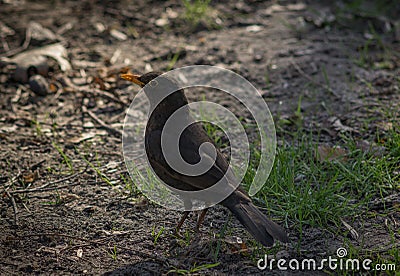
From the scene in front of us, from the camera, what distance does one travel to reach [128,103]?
6.70 m

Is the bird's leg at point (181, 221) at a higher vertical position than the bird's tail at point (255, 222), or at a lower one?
lower

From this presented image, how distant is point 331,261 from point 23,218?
2.48 meters

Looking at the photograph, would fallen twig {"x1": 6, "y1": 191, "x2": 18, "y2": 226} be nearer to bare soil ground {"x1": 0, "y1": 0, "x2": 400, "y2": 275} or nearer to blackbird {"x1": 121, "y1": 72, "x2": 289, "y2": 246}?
bare soil ground {"x1": 0, "y1": 0, "x2": 400, "y2": 275}

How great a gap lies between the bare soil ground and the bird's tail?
0.29m

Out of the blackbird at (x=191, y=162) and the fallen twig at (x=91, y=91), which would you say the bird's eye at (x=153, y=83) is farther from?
the fallen twig at (x=91, y=91)

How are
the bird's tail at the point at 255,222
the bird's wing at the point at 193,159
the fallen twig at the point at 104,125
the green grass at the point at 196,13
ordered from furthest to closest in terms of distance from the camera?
the green grass at the point at 196,13 → the fallen twig at the point at 104,125 → the bird's wing at the point at 193,159 → the bird's tail at the point at 255,222

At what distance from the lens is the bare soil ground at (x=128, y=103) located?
4.21 meters

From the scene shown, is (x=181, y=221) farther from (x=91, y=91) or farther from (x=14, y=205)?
(x=91, y=91)

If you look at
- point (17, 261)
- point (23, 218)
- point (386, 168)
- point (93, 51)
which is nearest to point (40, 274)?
point (17, 261)

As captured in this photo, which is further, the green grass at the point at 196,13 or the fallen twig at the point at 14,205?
the green grass at the point at 196,13

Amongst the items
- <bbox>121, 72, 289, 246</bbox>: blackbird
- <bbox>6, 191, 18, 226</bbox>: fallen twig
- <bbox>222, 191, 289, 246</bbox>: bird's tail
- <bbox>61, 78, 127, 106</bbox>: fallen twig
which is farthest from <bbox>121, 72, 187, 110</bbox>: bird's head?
<bbox>61, 78, 127, 106</bbox>: fallen twig

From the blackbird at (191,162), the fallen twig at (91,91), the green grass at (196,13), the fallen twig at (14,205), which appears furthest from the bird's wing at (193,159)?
the green grass at (196,13)

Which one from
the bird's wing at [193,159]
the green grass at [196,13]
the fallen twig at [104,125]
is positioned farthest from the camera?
the green grass at [196,13]

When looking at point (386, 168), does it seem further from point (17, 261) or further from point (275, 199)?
point (17, 261)
